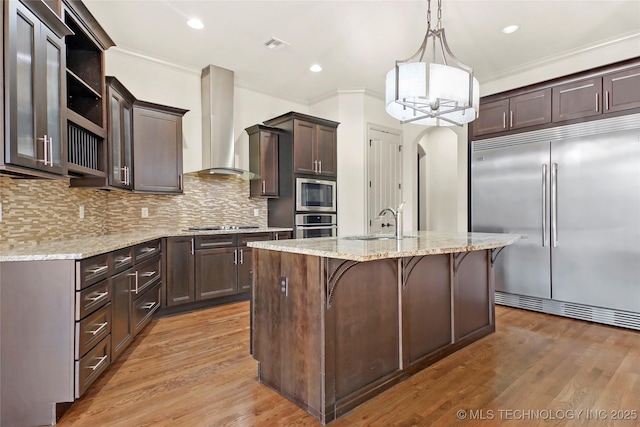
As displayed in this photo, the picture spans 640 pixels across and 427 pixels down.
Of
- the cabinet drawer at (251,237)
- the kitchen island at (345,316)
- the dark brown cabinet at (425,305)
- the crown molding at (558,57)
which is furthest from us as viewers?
the cabinet drawer at (251,237)

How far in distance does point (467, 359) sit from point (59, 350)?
2625mm

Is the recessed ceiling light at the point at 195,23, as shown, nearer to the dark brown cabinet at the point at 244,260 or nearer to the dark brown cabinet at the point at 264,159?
the dark brown cabinet at the point at 264,159

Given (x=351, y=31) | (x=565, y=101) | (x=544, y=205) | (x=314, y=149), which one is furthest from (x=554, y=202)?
(x=314, y=149)

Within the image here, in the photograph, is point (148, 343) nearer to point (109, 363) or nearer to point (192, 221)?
point (109, 363)

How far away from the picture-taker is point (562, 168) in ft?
11.7

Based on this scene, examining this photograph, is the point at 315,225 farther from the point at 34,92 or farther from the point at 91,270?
the point at 34,92

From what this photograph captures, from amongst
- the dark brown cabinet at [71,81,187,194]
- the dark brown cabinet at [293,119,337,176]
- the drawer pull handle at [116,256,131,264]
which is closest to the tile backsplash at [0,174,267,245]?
the dark brown cabinet at [71,81,187,194]

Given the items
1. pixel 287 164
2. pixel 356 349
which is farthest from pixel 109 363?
pixel 287 164

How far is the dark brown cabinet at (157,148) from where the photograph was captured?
11.8 ft

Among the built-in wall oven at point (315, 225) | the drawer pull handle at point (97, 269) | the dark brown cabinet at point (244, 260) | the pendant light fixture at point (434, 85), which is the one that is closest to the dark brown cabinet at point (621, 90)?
the pendant light fixture at point (434, 85)

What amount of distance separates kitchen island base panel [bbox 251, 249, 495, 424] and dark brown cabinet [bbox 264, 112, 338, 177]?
2.61 m

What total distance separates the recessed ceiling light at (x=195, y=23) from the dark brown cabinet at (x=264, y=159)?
1.45 metres

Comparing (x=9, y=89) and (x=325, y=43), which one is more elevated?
(x=325, y=43)

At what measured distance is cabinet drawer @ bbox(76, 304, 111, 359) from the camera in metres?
1.86
